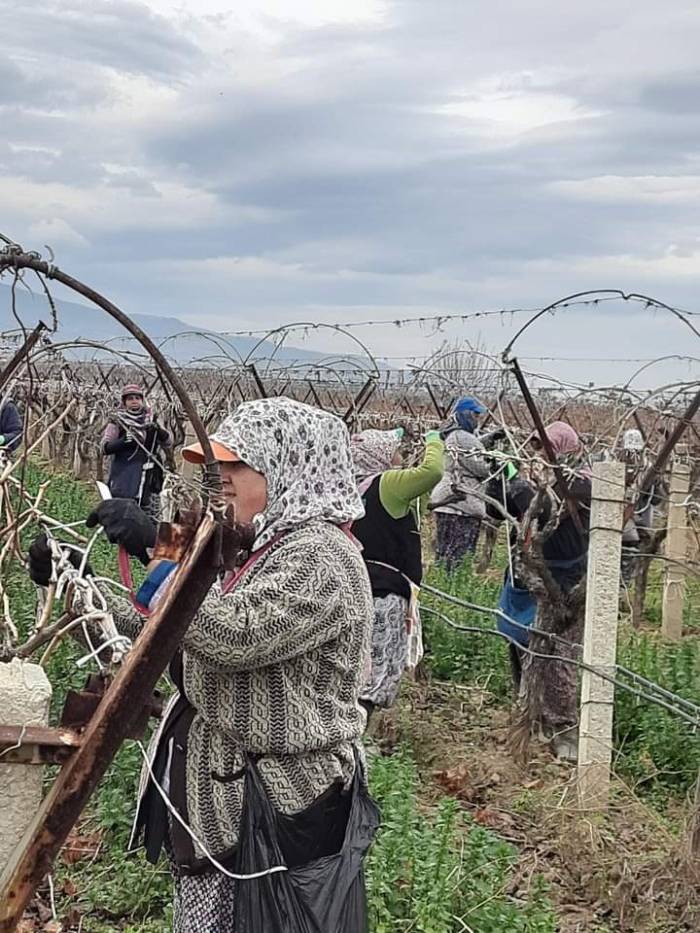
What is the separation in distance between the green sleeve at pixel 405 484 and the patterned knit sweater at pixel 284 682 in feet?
8.28

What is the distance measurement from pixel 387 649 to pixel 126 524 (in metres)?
2.97

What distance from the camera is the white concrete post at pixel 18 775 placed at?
5.89 feet

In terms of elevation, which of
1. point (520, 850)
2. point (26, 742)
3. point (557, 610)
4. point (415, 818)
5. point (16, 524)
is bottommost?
point (520, 850)

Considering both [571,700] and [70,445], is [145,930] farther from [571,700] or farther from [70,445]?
[70,445]

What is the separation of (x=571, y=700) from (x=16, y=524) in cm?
377

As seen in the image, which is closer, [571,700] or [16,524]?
[16,524]

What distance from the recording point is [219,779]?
2.30 meters

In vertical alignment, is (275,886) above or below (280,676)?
below

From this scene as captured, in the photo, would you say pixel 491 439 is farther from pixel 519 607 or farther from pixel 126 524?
pixel 126 524

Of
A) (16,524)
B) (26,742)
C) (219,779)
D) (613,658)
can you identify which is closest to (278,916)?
(219,779)

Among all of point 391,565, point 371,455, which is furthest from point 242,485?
point 371,455

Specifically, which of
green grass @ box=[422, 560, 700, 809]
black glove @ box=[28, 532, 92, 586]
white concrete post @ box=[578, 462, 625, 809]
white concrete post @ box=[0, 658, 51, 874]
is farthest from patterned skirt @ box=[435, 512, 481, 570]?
white concrete post @ box=[0, 658, 51, 874]

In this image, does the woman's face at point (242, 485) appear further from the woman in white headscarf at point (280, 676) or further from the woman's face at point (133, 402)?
the woman's face at point (133, 402)

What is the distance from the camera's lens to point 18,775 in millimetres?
1796
